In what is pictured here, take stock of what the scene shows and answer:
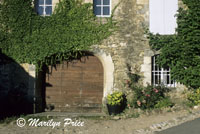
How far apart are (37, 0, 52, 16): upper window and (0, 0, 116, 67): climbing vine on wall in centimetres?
32

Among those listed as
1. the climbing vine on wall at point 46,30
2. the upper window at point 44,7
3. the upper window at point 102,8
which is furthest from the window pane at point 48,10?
the upper window at point 102,8

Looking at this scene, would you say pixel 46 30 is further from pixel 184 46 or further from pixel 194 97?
pixel 194 97

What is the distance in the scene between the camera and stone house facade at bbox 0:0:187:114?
859 cm

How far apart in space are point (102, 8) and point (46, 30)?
2.31m

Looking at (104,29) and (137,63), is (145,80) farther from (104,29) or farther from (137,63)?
(104,29)

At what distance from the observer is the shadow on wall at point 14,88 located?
8430mm

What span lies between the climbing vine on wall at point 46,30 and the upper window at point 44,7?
32 cm

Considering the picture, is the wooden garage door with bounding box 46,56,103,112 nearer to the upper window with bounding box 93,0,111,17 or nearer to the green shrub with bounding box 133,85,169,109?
the green shrub with bounding box 133,85,169,109

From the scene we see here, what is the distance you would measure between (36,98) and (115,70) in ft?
10.3

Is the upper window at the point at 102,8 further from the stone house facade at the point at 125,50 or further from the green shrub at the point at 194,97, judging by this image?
the green shrub at the point at 194,97

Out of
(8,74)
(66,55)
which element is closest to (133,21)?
(66,55)

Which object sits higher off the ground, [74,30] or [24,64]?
[74,30]

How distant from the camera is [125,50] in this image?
868 centimetres

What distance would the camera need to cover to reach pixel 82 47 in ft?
28.1
